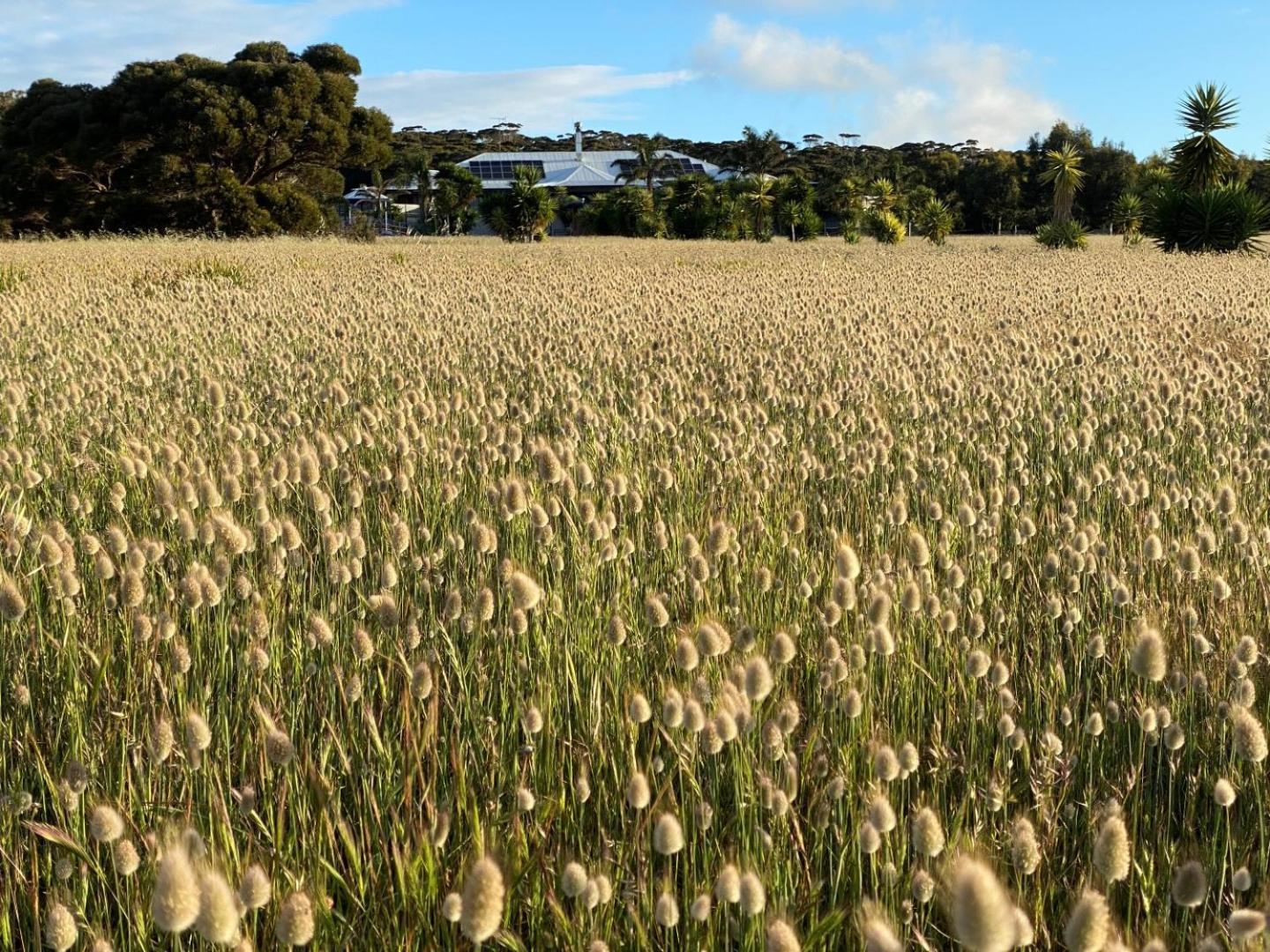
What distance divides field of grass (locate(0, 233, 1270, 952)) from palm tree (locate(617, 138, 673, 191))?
Answer: 7081cm

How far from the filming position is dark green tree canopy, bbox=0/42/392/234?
111 feet

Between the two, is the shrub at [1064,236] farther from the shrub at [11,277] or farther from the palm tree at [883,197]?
the shrub at [11,277]

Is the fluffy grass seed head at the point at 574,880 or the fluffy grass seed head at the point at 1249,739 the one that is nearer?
the fluffy grass seed head at the point at 574,880

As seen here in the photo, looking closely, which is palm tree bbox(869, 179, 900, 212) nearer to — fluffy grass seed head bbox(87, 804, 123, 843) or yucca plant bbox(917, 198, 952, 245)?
yucca plant bbox(917, 198, 952, 245)

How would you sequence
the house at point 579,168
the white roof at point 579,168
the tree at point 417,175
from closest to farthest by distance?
the tree at point 417,175
the house at point 579,168
the white roof at point 579,168

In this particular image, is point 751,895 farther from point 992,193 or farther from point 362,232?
point 992,193

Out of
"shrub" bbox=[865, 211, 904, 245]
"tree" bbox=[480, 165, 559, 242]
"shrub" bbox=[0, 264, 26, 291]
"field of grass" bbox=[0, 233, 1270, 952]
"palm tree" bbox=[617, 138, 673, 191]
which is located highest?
"palm tree" bbox=[617, 138, 673, 191]

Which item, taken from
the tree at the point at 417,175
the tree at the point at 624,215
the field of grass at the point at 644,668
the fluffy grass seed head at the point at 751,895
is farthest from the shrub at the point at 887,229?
the tree at the point at 417,175

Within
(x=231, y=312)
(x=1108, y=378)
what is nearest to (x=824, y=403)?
(x=1108, y=378)

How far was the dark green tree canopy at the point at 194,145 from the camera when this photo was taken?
33969mm

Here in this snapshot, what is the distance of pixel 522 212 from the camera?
39.9 metres

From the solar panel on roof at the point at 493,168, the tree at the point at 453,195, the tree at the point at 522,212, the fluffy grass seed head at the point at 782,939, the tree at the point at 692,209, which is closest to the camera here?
the fluffy grass seed head at the point at 782,939

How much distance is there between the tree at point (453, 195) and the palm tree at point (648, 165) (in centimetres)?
1300

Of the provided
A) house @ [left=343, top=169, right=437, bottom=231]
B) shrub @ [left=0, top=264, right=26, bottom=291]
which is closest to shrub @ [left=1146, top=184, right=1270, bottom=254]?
shrub @ [left=0, top=264, right=26, bottom=291]
